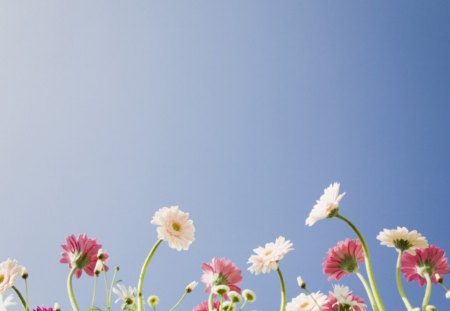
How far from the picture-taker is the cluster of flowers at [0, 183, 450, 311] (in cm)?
174

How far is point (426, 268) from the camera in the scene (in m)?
1.90

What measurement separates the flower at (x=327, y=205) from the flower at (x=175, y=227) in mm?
460

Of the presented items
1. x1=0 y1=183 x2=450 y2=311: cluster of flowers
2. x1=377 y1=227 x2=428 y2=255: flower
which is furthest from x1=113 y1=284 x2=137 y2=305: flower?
x1=377 y1=227 x2=428 y2=255: flower

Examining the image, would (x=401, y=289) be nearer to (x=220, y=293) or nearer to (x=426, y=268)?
(x=426, y=268)

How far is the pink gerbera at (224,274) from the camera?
1974 mm

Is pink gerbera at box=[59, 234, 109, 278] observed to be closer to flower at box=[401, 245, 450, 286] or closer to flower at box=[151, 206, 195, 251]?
flower at box=[151, 206, 195, 251]

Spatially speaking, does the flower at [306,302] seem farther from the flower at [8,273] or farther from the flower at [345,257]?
the flower at [8,273]

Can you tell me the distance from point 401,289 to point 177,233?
0.81 meters

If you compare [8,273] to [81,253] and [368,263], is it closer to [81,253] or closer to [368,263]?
[81,253]

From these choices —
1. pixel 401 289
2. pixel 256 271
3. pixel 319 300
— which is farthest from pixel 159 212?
pixel 401 289

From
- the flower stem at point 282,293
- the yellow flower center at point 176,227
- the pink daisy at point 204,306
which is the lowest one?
the flower stem at point 282,293

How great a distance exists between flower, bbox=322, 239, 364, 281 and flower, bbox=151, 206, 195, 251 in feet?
1.82

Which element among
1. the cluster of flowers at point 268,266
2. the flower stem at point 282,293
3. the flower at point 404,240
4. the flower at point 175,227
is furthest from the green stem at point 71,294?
the flower at point 404,240

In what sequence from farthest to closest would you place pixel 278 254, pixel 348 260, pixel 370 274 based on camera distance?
Result: pixel 348 260 < pixel 278 254 < pixel 370 274
